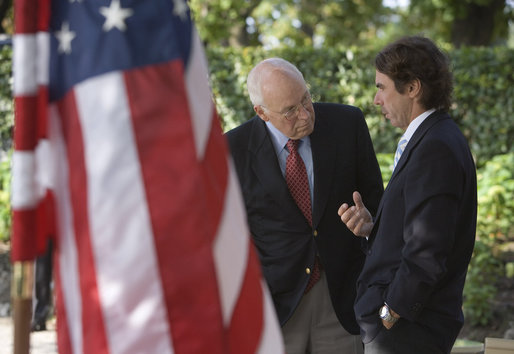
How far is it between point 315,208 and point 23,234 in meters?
1.79

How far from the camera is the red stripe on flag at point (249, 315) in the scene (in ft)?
6.53

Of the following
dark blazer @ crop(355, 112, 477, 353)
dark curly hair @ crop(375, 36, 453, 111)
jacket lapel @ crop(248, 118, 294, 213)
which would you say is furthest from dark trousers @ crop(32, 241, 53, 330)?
dark curly hair @ crop(375, 36, 453, 111)

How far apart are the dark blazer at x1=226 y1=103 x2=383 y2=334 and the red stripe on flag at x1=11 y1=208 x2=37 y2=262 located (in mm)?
1720

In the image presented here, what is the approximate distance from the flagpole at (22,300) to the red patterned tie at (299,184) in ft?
5.83

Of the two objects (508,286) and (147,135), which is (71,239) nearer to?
(147,135)

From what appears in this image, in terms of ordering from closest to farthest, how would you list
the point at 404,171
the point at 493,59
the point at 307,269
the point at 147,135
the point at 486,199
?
the point at 147,135
the point at 404,171
the point at 307,269
the point at 486,199
the point at 493,59

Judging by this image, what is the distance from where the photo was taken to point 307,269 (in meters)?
3.41

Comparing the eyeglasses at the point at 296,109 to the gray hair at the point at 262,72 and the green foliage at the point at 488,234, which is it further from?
the green foliage at the point at 488,234

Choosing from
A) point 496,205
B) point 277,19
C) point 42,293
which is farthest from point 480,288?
point 277,19

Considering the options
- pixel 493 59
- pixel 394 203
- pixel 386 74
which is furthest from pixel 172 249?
pixel 493 59

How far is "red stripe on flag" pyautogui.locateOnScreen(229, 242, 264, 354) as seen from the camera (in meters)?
1.99

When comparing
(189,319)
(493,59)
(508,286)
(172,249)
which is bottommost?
(508,286)

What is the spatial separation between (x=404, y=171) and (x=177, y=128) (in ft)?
4.07

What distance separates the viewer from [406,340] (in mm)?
2891
